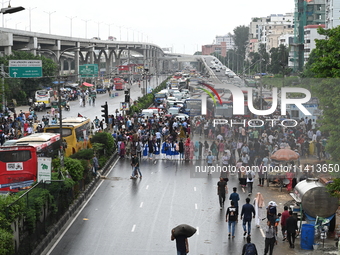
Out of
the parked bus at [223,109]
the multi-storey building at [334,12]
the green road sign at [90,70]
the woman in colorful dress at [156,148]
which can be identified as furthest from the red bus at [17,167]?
the multi-storey building at [334,12]

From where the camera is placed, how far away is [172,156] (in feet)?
107

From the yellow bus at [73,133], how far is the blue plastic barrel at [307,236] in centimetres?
1608

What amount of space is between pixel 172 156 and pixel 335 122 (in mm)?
15913

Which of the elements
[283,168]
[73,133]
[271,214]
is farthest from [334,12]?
[271,214]

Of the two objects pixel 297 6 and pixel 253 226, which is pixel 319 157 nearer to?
pixel 253 226

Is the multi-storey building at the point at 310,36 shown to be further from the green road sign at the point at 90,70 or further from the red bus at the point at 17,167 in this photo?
the red bus at the point at 17,167

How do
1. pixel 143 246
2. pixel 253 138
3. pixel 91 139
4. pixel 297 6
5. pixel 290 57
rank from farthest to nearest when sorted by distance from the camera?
1. pixel 290 57
2. pixel 297 6
3. pixel 91 139
4. pixel 253 138
5. pixel 143 246

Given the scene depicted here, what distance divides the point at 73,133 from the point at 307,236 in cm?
1683

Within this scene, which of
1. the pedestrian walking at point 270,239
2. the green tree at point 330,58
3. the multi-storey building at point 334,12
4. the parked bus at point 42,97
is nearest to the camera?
the pedestrian walking at point 270,239

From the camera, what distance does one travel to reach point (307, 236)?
15.8m

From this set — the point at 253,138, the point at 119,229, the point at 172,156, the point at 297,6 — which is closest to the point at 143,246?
the point at 119,229

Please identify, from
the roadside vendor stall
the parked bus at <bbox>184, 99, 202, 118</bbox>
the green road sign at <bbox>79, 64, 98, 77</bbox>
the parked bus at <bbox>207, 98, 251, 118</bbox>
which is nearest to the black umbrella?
the parked bus at <bbox>207, 98, 251, 118</bbox>

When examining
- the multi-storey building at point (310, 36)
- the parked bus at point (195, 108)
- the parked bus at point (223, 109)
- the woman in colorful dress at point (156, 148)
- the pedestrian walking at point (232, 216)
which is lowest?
the woman in colorful dress at point (156, 148)

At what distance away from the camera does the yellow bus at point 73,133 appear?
29594 millimetres
